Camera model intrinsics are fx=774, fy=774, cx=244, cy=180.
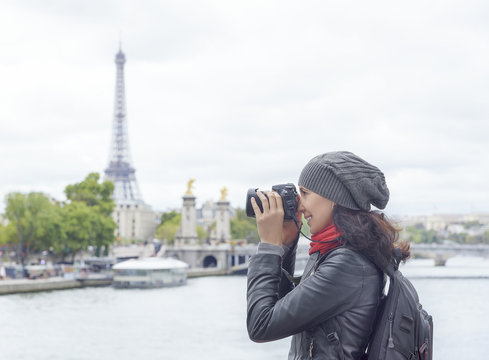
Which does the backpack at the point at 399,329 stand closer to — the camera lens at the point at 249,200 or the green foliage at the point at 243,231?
the camera lens at the point at 249,200

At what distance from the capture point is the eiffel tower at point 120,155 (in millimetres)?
82000

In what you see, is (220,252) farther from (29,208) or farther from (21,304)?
(21,304)

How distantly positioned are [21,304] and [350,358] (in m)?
22.7

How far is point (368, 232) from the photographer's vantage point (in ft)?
5.05

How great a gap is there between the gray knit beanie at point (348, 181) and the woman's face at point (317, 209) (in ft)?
0.06

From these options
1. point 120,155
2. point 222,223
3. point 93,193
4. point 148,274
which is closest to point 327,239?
point 148,274

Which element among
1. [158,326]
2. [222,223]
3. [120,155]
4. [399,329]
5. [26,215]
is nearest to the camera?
[399,329]

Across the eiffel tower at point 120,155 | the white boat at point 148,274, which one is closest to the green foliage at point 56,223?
the white boat at point 148,274

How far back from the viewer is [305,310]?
147cm

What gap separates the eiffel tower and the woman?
3204 inches

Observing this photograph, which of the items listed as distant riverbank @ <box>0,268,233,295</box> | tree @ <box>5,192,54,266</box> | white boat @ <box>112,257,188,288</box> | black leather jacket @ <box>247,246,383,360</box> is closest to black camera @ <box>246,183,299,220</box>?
black leather jacket @ <box>247,246,383,360</box>

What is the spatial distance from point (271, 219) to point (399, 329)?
34 cm

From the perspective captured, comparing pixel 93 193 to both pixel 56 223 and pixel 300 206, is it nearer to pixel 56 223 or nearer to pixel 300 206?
pixel 56 223

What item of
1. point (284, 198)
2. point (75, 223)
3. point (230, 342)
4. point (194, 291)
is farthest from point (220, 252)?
point (284, 198)
